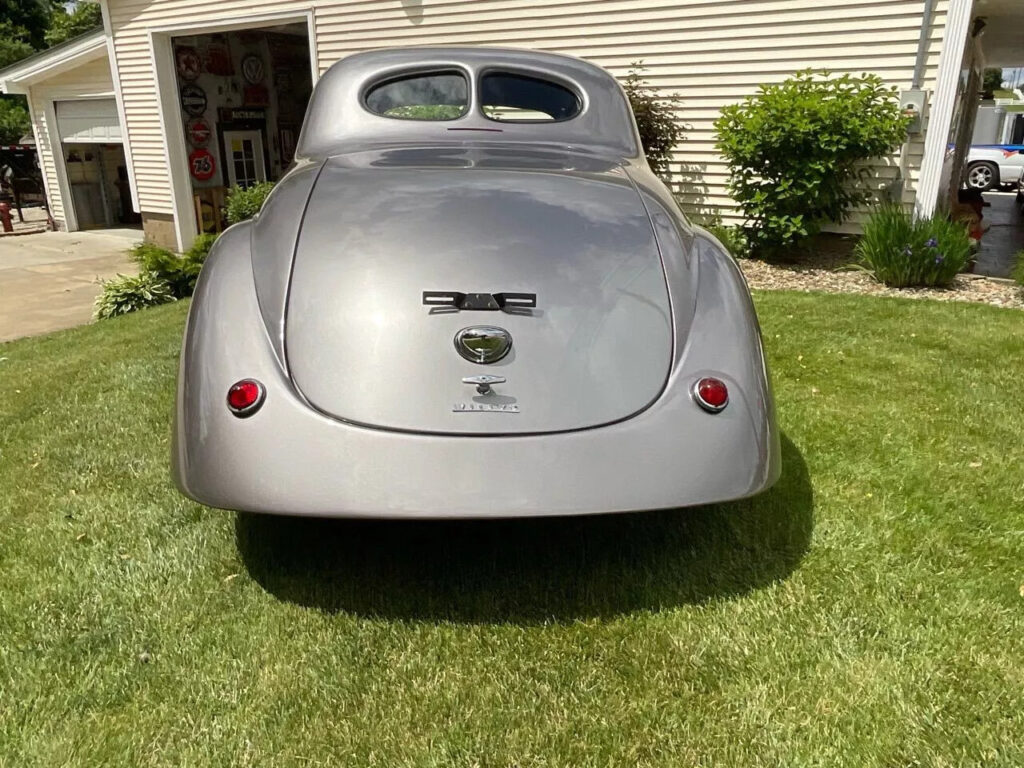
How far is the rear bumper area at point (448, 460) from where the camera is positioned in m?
2.03

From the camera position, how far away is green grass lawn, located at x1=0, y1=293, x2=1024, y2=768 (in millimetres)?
1860

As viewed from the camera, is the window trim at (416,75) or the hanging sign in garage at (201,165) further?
the hanging sign in garage at (201,165)

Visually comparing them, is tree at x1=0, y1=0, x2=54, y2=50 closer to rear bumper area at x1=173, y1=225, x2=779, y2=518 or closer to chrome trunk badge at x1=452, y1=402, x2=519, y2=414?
rear bumper area at x1=173, y1=225, x2=779, y2=518

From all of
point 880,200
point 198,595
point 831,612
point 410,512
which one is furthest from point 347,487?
point 880,200

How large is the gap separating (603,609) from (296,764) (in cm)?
97

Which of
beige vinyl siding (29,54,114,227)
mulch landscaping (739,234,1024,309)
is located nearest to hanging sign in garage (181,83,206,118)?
beige vinyl siding (29,54,114,227)

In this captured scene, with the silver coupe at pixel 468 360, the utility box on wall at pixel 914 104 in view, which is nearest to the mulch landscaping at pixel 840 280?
the utility box on wall at pixel 914 104

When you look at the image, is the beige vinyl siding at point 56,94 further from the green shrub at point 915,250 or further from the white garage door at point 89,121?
the green shrub at point 915,250

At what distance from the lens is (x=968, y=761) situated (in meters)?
1.76

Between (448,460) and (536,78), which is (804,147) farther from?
(448,460)

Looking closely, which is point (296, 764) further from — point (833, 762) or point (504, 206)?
point (504, 206)

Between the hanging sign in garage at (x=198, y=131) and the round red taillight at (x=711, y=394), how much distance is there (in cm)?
1413

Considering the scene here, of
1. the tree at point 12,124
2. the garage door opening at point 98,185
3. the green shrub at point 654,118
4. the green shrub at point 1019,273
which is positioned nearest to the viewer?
the green shrub at point 1019,273

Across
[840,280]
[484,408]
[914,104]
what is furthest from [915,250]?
[484,408]
